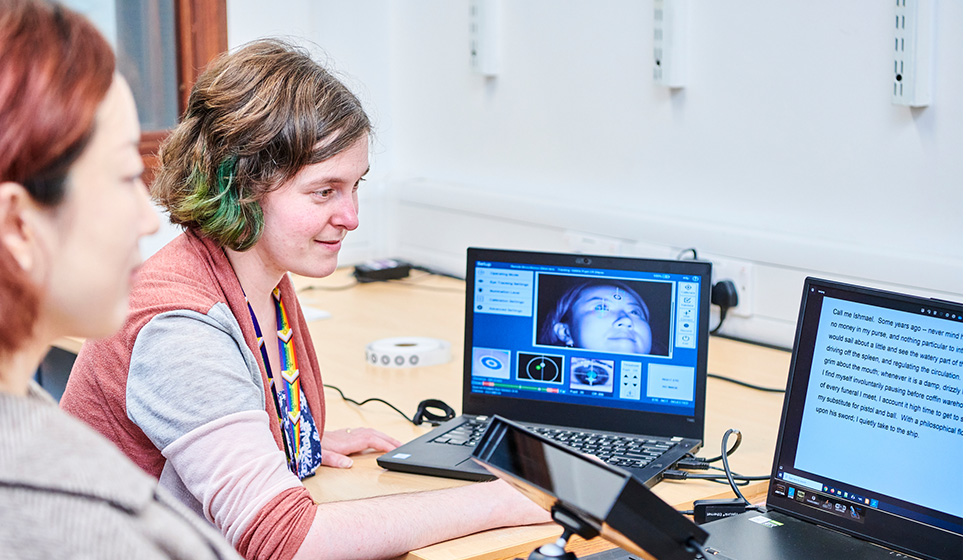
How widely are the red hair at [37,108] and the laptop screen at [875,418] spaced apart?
32.4 inches

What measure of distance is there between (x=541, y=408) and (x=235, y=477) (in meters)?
0.56

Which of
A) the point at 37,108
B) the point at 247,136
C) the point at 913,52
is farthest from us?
the point at 913,52

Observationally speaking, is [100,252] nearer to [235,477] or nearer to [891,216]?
[235,477]

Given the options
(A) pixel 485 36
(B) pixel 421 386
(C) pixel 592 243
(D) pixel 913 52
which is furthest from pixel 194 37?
(D) pixel 913 52

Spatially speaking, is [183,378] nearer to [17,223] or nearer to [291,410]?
[291,410]

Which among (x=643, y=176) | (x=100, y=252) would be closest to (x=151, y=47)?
(x=643, y=176)

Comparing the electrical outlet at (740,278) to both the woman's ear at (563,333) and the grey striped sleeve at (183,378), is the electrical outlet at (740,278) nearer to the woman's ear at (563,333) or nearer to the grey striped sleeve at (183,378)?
the woman's ear at (563,333)

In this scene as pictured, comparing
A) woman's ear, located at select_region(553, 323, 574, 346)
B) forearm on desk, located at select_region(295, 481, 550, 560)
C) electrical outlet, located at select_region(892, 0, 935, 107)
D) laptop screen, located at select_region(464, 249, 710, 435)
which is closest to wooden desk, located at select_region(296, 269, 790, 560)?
forearm on desk, located at select_region(295, 481, 550, 560)

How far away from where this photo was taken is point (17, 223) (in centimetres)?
63

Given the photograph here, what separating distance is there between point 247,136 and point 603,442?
25.2 inches

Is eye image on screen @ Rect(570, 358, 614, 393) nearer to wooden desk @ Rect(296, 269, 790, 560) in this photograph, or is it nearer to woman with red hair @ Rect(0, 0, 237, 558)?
wooden desk @ Rect(296, 269, 790, 560)

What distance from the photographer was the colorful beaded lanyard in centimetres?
138

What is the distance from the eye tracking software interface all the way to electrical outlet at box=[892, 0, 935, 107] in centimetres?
65

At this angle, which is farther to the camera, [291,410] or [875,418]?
[291,410]
